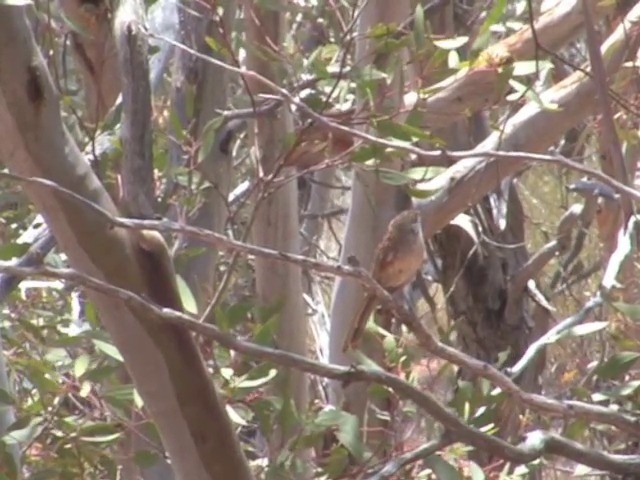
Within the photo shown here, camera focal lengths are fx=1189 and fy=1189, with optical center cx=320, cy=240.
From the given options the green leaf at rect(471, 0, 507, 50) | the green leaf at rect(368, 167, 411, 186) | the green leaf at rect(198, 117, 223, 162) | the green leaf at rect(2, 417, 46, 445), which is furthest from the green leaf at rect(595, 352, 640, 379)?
the green leaf at rect(2, 417, 46, 445)

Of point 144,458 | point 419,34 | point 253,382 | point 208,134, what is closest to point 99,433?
point 144,458

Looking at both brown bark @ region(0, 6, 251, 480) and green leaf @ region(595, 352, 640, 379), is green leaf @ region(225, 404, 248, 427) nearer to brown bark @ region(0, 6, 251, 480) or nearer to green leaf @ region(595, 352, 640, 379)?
brown bark @ region(0, 6, 251, 480)

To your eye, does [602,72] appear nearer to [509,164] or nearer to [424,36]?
[424,36]

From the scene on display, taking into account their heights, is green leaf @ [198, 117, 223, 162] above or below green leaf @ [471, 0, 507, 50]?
below

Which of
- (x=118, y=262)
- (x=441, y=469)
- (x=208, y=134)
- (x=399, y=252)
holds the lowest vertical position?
(x=441, y=469)

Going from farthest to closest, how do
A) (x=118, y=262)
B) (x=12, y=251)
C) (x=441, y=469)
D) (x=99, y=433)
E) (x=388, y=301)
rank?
1. (x=99, y=433)
2. (x=12, y=251)
3. (x=441, y=469)
4. (x=118, y=262)
5. (x=388, y=301)

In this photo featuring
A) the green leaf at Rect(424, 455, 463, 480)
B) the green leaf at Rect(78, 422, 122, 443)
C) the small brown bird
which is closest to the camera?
the green leaf at Rect(424, 455, 463, 480)

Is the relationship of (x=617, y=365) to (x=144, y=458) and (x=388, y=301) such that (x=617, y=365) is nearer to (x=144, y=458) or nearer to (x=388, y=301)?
(x=388, y=301)

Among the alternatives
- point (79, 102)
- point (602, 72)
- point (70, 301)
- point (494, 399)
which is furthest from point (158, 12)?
point (602, 72)

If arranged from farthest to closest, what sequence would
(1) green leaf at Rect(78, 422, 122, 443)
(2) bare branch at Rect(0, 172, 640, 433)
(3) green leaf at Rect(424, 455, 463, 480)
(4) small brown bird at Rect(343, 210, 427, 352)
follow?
(4) small brown bird at Rect(343, 210, 427, 352) < (1) green leaf at Rect(78, 422, 122, 443) < (3) green leaf at Rect(424, 455, 463, 480) < (2) bare branch at Rect(0, 172, 640, 433)

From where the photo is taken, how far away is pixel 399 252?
1798 millimetres

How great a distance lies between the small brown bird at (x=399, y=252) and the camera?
179 centimetres

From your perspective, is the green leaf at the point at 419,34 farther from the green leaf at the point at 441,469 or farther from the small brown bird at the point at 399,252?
the green leaf at the point at 441,469

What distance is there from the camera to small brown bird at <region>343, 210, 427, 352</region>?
1.79 metres
